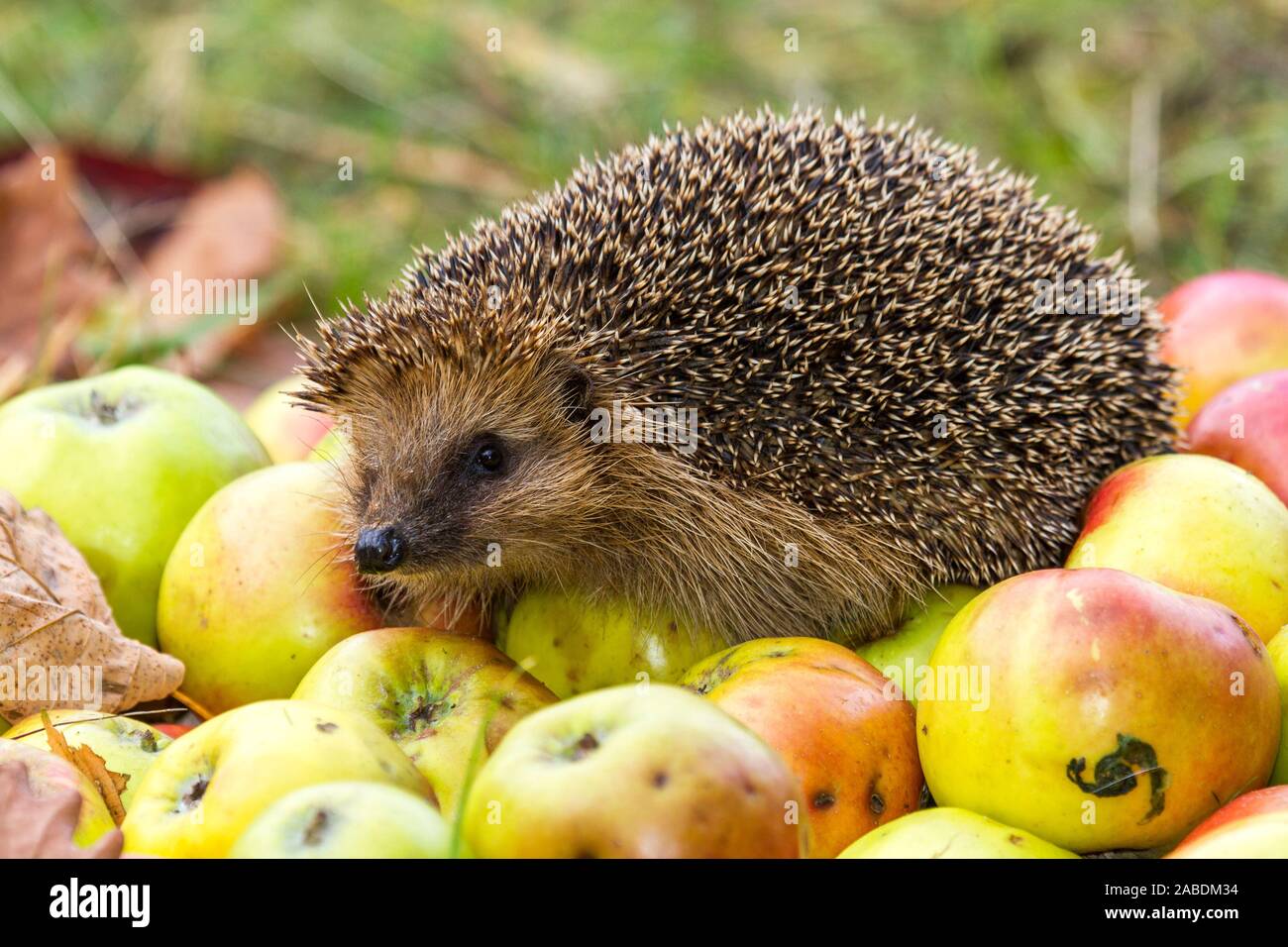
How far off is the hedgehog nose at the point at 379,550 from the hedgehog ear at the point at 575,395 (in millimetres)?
550

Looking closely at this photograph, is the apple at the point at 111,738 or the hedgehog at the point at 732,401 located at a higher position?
the hedgehog at the point at 732,401

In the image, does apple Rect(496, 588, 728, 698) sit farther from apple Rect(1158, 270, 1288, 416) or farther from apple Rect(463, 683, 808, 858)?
apple Rect(1158, 270, 1288, 416)

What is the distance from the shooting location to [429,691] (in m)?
3.20

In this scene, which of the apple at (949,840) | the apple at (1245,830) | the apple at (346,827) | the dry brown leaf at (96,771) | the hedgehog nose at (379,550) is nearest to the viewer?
the apple at (346,827)

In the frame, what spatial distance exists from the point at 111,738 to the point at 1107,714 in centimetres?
207

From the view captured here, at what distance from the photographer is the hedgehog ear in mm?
3615

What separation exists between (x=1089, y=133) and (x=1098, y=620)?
6.13m

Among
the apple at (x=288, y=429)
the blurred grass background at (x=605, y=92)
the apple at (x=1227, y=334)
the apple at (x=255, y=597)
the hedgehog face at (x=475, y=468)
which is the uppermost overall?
the blurred grass background at (x=605, y=92)

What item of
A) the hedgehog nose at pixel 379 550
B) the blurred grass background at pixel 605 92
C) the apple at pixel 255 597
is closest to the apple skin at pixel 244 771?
the hedgehog nose at pixel 379 550

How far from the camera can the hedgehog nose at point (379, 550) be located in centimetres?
341

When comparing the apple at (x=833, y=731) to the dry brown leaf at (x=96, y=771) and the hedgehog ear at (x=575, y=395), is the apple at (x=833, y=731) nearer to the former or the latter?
the hedgehog ear at (x=575, y=395)

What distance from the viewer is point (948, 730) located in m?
2.82

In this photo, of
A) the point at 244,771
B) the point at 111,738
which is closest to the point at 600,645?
the point at 111,738

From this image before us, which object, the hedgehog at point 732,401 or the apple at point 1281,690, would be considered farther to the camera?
the hedgehog at point 732,401
